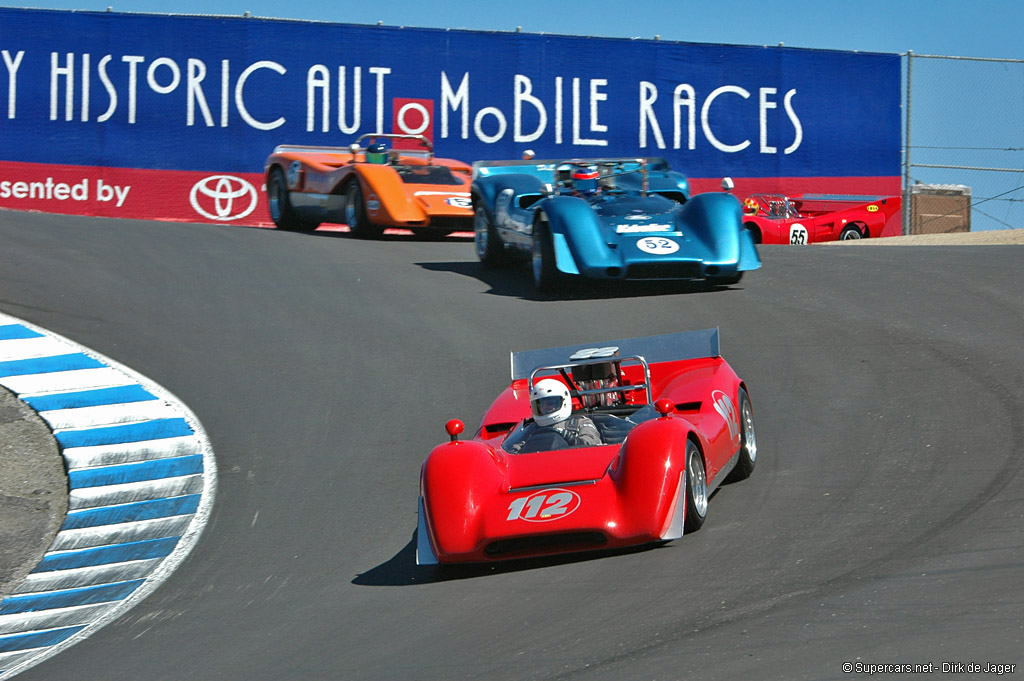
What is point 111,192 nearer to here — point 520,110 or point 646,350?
point 520,110

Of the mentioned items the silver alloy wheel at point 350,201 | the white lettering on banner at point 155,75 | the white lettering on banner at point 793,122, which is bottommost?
the silver alloy wheel at point 350,201

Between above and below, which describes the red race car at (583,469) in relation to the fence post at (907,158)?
below

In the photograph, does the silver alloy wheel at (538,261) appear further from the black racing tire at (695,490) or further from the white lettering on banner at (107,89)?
the white lettering on banner at (107,89)

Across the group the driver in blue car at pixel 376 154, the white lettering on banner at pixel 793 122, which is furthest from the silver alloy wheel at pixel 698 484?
the white lettering on banner at pixel 793 122

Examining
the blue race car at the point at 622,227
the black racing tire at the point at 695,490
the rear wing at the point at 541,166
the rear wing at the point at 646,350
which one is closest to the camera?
the black racing tire at the point at 695,490

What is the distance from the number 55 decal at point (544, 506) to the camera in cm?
521

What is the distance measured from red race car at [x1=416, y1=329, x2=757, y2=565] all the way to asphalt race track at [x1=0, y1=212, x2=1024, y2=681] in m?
0.14

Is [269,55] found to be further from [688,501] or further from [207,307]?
[688,501]

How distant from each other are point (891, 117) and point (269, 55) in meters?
9.14

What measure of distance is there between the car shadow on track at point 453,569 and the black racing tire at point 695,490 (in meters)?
0.22

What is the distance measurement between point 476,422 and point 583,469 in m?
2.65

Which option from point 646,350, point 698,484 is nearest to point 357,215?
point 646,350

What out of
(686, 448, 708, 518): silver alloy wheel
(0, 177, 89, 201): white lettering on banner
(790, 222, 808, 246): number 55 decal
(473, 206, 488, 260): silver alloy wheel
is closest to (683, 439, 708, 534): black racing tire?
(686, 448, 708, 518): silver alloy wheel

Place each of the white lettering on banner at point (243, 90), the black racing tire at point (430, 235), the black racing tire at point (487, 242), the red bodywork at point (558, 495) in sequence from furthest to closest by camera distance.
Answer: the white lettering on banner at point (243, 90) → the black racing tire at point (430, 235) → the black racing tire at point (487, 242) → the red bodywork at point (558, 495)
